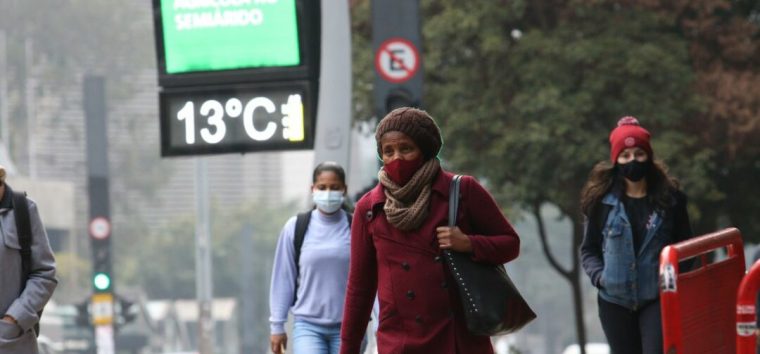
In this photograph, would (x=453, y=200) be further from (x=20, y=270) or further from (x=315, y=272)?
(x=315, y=272)

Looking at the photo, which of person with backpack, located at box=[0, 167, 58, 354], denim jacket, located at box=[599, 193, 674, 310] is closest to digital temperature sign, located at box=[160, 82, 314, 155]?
denim jacket, located at box=[599, 193, 674, 310]

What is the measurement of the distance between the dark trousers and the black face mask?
0.62m

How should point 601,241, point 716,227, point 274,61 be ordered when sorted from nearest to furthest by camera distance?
1. point 601,241
2. point 274,61
3. point 716,227

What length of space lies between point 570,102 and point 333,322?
1602cm

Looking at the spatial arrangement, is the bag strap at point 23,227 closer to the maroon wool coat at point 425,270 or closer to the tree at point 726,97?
the maroon wool coat at point 425,270

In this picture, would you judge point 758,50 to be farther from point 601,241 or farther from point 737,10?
point 601,241

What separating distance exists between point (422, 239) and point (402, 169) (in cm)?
26

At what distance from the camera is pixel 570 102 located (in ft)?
83.8

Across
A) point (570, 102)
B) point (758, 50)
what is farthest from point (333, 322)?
point (758, 50)

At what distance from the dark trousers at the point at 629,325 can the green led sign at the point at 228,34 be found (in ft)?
14.6

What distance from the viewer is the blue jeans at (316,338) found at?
9.91m

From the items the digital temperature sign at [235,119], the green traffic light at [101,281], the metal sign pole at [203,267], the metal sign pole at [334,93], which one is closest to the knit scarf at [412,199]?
the digital temperature sign at [235,119]

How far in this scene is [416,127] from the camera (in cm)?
637

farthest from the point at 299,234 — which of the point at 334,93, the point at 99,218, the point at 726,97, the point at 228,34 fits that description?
the point at 99,218
